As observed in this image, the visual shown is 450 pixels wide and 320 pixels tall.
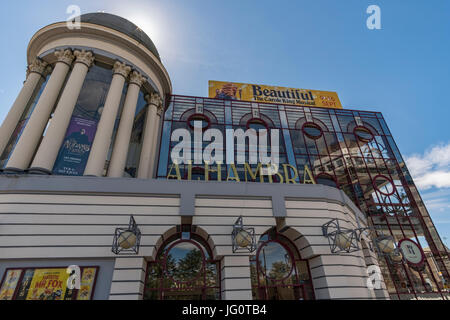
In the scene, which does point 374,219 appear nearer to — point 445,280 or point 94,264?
point 445,280

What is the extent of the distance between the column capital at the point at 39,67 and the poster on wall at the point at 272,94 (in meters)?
15.6

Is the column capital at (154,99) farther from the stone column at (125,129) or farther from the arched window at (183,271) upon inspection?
the arched window at (183,271)

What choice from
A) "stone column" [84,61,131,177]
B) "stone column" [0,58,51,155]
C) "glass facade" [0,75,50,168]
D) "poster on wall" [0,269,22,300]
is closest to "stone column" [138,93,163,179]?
"stone column" [84,61,131,177]

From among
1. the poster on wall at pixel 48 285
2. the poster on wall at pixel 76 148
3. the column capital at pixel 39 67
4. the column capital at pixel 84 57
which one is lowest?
the poster on wall at pixel 48 285

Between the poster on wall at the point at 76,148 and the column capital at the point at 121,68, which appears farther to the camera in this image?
the column capital at the point at 121,68

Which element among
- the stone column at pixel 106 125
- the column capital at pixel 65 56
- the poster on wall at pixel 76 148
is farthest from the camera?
the column capital at pixel 65 56

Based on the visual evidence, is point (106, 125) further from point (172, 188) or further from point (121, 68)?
point (172, 188)

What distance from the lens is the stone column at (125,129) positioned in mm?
15234

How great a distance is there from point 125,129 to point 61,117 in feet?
12.9

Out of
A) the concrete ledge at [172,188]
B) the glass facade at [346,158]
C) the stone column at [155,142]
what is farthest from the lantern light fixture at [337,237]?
the stone column at [155,142]

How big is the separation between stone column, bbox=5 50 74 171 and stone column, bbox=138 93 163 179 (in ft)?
21.4

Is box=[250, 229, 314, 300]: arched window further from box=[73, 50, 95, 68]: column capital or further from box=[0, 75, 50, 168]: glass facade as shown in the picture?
box=[73, 50, 95, 68]: column capital

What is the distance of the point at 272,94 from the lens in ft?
93.5

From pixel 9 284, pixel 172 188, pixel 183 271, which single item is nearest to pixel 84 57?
pixel 172 188
